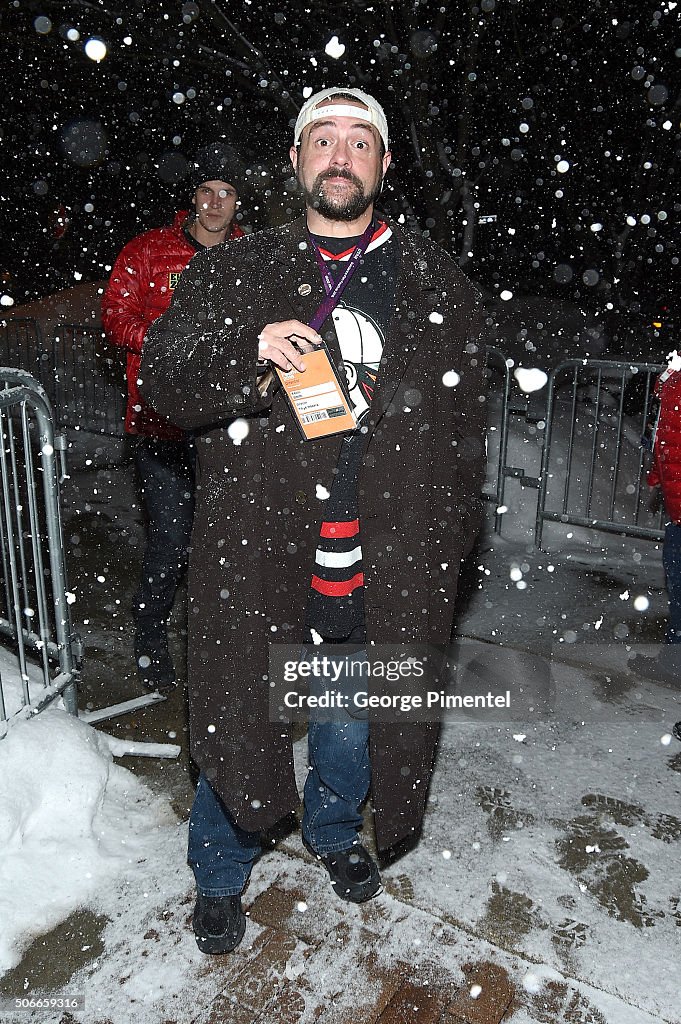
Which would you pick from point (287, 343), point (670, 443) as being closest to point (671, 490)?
point (670, 443)

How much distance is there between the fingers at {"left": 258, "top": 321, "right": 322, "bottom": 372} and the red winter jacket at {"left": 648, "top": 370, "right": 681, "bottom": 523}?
2325 mm

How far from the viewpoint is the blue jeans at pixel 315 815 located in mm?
2793

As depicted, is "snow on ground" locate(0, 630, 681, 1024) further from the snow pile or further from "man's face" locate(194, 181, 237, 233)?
"man's face" locate(194, 181, 237, 233)

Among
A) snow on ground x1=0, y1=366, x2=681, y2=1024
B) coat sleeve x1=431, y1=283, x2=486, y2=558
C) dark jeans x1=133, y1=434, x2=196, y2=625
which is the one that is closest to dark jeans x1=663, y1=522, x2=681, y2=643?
snow on ground x1=0, y1=366, x2=681, y2=1024

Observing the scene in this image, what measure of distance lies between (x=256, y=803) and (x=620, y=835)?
1.56m

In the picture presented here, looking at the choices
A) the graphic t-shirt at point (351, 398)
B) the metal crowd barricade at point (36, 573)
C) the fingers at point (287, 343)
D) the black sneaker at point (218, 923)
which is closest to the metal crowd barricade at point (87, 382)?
the metal crowd barricade at point (36, 573)

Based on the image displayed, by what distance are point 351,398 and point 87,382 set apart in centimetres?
950

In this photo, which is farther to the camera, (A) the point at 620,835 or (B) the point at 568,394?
(B) the point at 568,394

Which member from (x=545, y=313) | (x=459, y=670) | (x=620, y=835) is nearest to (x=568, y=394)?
(x=545, y=313)

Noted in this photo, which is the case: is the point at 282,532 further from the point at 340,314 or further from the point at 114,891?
the point at 114,891

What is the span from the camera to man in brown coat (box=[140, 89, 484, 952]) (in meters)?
2.56

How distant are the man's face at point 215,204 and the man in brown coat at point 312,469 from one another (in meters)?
1.45

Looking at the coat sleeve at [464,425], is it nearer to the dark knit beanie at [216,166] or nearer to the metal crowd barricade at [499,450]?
the dark knit beanie at [216,166]

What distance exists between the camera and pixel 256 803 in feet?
8.91
